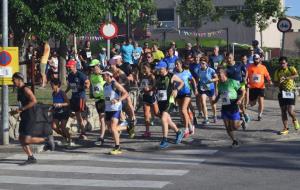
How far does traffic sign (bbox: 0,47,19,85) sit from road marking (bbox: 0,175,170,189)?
3682 millimetres

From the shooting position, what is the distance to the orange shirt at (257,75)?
16.8 metres

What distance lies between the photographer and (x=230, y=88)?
13.8 meters

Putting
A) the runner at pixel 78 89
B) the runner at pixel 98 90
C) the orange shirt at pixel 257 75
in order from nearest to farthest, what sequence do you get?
1. the runner at pixel 98 90
2. the runner at pixel 78 89
3. the orange shirt at pixel 257 75

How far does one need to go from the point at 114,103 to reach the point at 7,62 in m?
2.57

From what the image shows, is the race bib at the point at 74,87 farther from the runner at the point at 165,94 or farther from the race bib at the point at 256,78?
the race bib at the point at 256,78

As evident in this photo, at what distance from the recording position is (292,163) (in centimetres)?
1160

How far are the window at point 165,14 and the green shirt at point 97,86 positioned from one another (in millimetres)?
54763

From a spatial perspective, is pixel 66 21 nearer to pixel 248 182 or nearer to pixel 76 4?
pixel 76 4

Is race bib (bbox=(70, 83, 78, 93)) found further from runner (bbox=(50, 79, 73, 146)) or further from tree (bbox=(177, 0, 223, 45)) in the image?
tree (bbox=(177, 0, 223, 45))

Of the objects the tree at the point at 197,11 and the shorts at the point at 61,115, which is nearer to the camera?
the shorts at the point at 61,115

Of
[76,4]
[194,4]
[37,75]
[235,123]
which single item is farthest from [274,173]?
[194,4]

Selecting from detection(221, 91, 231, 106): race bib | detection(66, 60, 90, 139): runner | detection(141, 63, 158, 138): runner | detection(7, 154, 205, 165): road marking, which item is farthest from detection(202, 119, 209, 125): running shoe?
detection(7, 154, 205, 165): road marking

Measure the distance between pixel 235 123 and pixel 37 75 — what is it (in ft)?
42.3

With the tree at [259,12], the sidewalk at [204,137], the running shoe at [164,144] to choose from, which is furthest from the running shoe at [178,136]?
the tree at [259,12]
